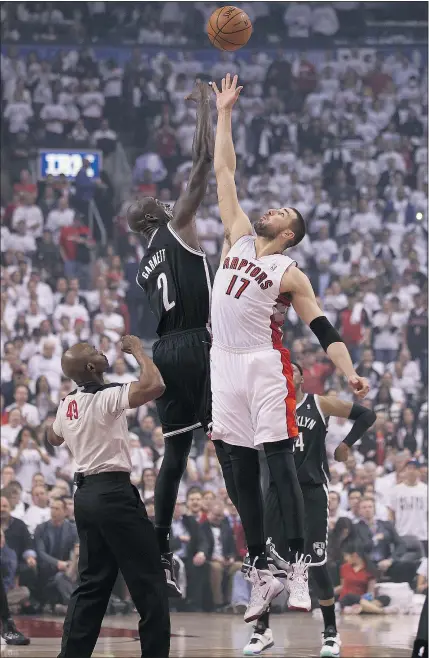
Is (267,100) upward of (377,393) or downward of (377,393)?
upward

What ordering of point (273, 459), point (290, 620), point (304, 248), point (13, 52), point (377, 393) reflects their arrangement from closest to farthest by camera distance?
point (273, 459)
point (290, 620)
point (377, 393)
point (304, 248)
point (13, 52)

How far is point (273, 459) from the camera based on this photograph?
20.9ft

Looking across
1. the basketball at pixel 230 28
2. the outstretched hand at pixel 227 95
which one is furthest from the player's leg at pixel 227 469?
the basketball at pixel 230 28

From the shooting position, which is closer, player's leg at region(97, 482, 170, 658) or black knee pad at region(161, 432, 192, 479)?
player's leg at region(97, 482, 170, 658)

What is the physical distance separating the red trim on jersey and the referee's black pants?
95 centimetres

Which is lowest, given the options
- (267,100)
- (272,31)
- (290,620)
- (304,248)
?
(290,620)

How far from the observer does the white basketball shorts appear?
250 inches

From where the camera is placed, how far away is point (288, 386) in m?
6.43

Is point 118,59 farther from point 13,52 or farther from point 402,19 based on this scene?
point 402,19

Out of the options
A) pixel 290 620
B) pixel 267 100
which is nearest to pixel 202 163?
pixel 290 620

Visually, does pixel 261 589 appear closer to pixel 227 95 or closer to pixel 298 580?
pixel 298 580

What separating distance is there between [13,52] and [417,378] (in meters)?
9.06

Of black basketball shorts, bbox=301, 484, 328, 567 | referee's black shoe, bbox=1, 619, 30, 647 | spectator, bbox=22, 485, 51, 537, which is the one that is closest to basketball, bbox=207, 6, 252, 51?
black basketball shorts, bbox=301, 484, 328, 567

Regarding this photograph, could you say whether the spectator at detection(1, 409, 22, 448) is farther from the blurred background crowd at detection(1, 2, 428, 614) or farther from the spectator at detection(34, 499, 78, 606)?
the spectator at detection(34, 499, 78, 606)
